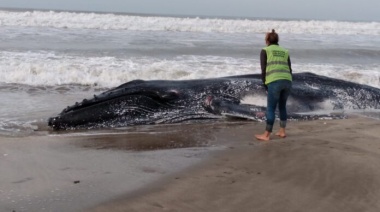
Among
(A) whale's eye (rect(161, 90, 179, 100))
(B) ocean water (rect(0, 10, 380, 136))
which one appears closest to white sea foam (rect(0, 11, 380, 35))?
(B) ocean water (rect(0, 10, 380, 136))

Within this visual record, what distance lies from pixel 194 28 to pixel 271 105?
110 feet

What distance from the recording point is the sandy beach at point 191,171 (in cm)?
441

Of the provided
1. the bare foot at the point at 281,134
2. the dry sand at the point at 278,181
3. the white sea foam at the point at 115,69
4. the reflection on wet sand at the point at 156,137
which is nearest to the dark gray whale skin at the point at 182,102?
the reflection on wet sand at the point at 156,137

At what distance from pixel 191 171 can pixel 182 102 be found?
370 cm

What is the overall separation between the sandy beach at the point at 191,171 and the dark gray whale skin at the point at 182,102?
687 millimetres

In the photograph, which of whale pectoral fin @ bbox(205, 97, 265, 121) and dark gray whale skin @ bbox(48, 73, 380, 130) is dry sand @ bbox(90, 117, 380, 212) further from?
dark gray whale skin @ bbox(48, 73, 380, 130)

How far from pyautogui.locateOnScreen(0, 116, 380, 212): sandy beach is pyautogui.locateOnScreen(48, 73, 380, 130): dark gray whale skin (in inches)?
27.0

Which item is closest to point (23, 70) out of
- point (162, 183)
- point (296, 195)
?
point (162, 183)

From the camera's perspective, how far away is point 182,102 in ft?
29.7

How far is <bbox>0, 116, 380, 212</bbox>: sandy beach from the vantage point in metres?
A: 4.41

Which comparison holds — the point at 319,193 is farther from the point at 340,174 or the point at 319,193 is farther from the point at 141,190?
the point at 141,190

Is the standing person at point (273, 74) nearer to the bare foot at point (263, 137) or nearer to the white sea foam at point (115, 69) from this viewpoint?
the bare foot at point (263, 137)

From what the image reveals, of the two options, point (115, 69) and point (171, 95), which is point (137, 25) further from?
point (171, 95)

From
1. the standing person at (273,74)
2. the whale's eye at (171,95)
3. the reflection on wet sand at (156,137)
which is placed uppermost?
the standing person at (273,74)
